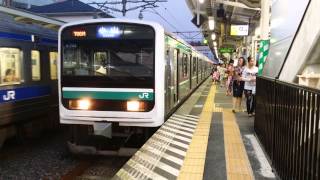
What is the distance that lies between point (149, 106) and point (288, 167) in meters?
3.36

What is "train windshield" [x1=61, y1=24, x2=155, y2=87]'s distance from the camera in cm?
747

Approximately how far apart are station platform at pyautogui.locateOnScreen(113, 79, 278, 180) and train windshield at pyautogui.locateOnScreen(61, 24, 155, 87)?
125cm

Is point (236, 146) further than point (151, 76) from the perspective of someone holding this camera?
No

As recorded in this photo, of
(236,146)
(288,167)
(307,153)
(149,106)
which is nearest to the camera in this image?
(307,153)

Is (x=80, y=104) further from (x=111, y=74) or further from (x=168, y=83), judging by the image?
(x=168, y=83)

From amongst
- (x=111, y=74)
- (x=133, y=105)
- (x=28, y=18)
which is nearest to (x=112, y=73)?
(x=111, y=74)

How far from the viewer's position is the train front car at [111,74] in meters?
7.41

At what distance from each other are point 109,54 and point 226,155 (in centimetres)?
292

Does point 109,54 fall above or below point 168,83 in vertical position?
above

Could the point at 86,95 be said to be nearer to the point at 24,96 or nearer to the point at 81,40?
the point at 81,40

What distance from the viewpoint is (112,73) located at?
7.53 meters

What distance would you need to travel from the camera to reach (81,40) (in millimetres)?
7664

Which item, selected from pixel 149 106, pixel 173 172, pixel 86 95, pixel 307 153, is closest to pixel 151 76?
pixel 149 106

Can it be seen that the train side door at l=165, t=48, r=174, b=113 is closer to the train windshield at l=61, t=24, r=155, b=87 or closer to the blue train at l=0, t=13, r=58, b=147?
the train windshield at l=61, t=24, r=155, b=87
